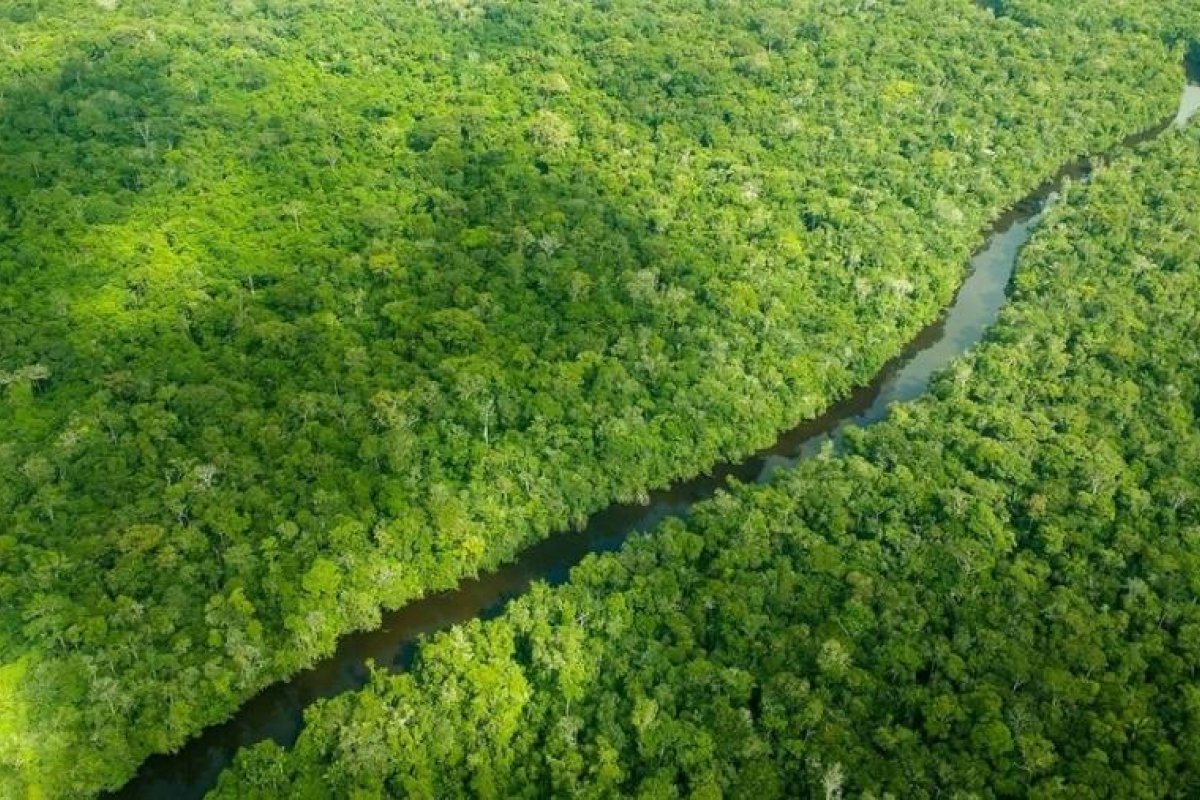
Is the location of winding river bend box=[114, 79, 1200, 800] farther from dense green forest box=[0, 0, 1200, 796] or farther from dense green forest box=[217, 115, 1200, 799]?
dense green forest box=[217, 115, 1200, 799]

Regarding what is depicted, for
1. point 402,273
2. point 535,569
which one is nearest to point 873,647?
point 535,569

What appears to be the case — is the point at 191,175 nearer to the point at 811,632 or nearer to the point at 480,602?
the point at 480,602

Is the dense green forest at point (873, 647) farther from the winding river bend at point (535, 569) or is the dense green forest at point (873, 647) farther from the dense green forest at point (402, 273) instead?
the dense green forest at point (402, 273)

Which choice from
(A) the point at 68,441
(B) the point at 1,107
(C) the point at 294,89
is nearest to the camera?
(A) the point at 68,441

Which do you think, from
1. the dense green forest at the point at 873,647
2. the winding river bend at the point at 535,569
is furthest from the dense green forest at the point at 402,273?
the dense green forest at the point at 873,647

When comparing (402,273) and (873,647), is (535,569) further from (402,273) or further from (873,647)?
(402,273)

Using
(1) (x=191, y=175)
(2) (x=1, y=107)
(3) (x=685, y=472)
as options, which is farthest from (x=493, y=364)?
(2) (x=1, y=107)
